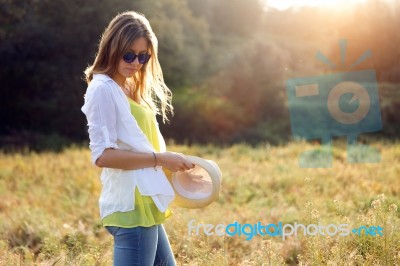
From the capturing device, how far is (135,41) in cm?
229

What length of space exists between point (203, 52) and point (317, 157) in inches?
509

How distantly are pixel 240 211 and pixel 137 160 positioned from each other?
12.2 feet

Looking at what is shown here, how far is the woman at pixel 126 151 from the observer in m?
2.21

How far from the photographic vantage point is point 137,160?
225 cm

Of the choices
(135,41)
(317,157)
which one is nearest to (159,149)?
(135,41)

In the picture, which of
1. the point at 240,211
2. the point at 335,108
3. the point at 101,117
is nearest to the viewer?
the point at 101,117

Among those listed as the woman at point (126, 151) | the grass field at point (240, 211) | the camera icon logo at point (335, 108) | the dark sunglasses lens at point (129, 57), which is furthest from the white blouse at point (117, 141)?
the camera icon logo at point (335, 108)

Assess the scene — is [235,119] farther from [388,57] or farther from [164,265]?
[164,265]

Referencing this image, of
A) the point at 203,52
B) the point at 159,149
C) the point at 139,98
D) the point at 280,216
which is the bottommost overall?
the point at 280,216

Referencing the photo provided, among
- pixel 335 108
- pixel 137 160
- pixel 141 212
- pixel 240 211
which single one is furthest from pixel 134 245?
pixel 335 108

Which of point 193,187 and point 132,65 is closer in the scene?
point 132,65

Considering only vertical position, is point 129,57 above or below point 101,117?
above

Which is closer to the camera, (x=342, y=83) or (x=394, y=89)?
(x=342, y=83)

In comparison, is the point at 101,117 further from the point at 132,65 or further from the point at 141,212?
the point at 141,212
